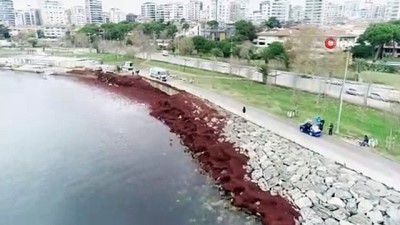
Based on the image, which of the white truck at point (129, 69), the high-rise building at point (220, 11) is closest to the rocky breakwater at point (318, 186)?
the white truck at point (129, 69)

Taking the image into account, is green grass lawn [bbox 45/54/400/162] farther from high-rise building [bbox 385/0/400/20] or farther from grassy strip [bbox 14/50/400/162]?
high-rise building [bbox 385/0/400/20]

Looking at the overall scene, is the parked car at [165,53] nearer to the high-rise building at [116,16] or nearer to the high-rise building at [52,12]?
the high-rise building at [116,16]

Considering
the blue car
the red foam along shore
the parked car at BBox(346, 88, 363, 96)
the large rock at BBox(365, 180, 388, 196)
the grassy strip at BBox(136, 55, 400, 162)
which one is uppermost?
the blue car

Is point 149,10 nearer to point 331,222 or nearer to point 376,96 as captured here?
point 376,96

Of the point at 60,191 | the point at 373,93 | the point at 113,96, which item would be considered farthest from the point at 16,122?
the point at 373,93

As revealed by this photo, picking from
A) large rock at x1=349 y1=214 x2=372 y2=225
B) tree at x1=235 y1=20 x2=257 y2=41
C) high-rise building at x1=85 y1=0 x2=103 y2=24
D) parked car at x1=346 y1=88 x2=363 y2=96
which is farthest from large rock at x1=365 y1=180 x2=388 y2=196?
high-rise building at x1=85 y1=0 x2=103 y2=24

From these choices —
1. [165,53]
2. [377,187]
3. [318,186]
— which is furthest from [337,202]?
[165,53]
